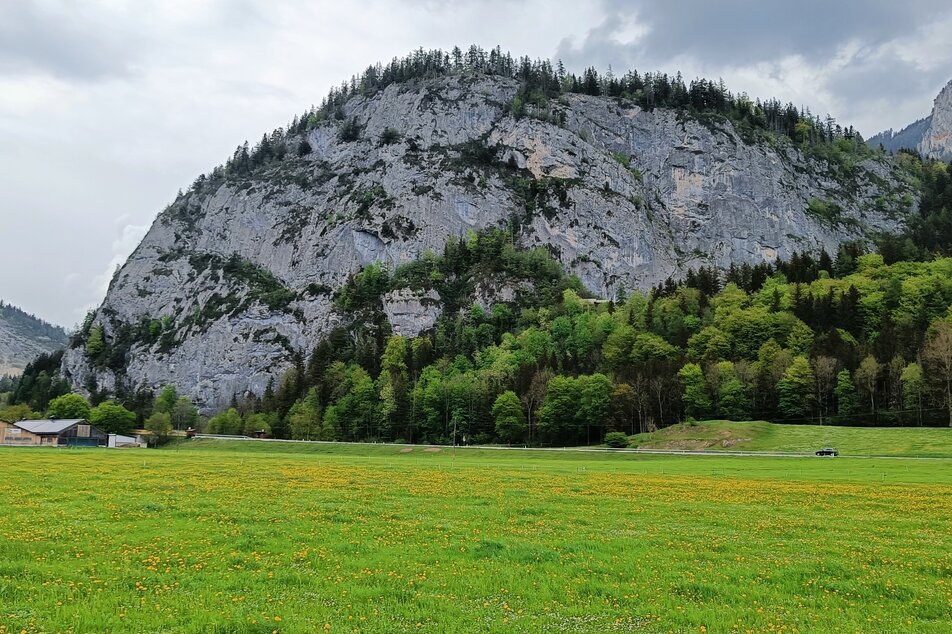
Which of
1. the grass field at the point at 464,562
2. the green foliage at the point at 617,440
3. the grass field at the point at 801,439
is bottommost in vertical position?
the green foliage at the point at 617,440

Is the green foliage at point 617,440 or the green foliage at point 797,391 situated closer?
the green foliage at point 617,440

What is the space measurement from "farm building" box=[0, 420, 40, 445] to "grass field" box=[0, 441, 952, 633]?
373 feet

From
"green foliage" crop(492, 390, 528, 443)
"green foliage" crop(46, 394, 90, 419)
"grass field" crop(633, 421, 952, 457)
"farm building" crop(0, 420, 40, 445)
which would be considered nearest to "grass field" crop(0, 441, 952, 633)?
"grass field" crop(633, 421, 952, 457)

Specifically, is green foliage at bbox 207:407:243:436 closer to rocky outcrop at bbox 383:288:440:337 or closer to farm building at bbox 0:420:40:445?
farm building at bbox 0:420:40:445

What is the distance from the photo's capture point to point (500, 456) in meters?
80.4

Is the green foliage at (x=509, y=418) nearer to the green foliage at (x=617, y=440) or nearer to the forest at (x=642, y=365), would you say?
the forest at (x=642, y=365)

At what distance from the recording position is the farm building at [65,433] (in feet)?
406

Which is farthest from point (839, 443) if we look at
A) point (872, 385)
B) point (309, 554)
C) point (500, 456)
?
point (309, 554)

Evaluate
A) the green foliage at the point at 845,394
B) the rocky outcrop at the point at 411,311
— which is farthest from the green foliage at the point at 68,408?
the green foliage at the point at 845,394

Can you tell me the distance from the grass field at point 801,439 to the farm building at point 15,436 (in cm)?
11367

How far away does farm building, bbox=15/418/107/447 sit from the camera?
124 meters

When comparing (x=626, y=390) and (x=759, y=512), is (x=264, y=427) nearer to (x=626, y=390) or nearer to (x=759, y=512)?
(x=626, y=390)

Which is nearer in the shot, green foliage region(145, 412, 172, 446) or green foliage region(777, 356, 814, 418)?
green foliage region(777, 356, 814, 418)

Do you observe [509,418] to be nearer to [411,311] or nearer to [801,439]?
[801,439]
